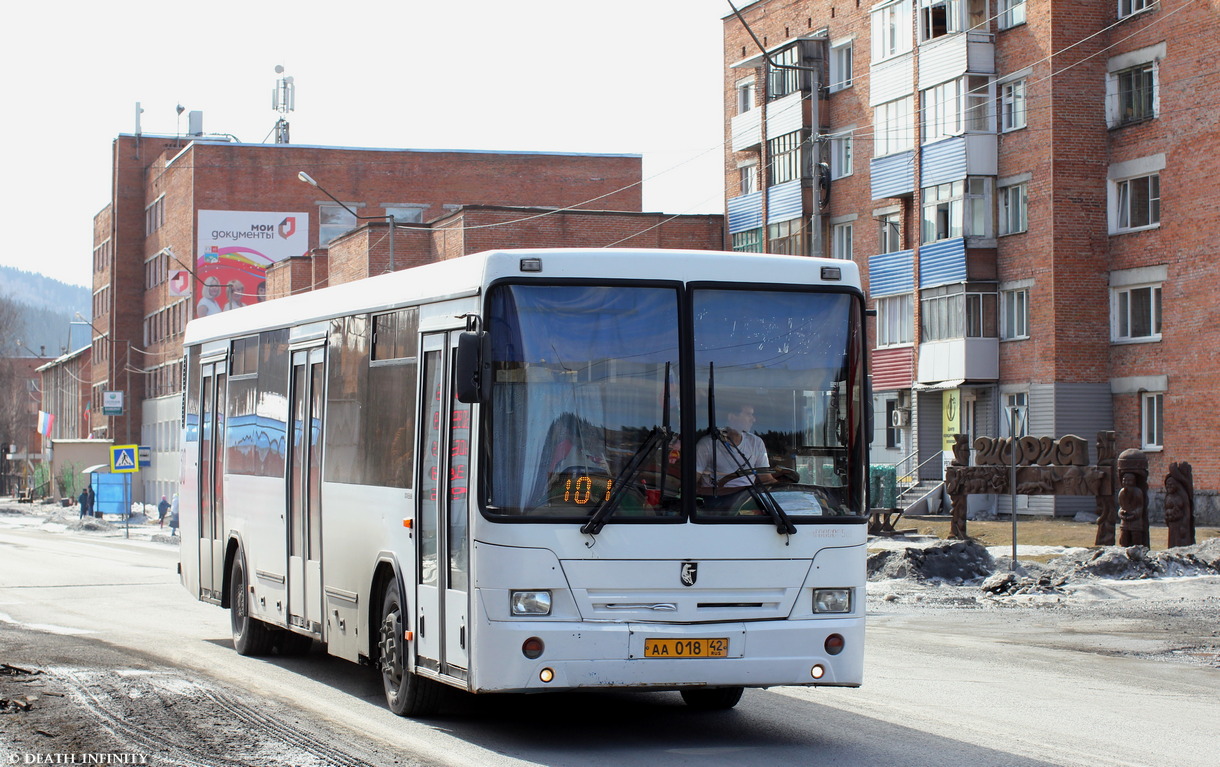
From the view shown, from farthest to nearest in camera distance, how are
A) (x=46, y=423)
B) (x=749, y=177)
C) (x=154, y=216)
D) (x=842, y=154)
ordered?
(x=46, y=423) → (x=154, y=216) → (x=749, y=177) → (x=842, y=154)

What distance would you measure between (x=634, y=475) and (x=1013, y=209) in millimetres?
37677

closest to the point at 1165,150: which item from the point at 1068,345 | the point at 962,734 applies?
the point at 1068,345

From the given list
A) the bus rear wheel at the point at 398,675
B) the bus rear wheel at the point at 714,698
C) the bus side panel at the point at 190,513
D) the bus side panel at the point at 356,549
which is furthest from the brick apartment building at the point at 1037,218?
the bus rear wheel at the point at 398,675

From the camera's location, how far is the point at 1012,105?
4466 cm

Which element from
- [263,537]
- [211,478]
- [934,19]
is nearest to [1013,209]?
[934,19]

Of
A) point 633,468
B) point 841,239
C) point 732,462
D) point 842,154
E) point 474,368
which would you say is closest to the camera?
point 474,368

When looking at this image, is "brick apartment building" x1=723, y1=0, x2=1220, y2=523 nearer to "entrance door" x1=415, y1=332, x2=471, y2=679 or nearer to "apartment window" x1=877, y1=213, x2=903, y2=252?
"apartment window" x1=877, y1=213, x2=903, y2=252

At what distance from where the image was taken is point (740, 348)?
30.9 feet

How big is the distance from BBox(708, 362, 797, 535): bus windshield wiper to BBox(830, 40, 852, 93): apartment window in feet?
146

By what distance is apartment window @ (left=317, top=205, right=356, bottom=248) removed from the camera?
7862cm

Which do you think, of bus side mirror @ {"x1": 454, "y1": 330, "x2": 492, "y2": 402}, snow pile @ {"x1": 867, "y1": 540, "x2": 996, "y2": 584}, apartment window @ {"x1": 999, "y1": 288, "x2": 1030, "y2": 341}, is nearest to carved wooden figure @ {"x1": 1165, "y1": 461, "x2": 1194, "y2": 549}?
snow pile @ {"x1": 867, "y1": 540, "x2": 996, "y2": 584}

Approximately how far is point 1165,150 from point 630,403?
35334 millimetres

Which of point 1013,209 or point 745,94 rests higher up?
point 745,94

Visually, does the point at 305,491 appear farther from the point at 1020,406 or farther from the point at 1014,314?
the point at 1014,314
